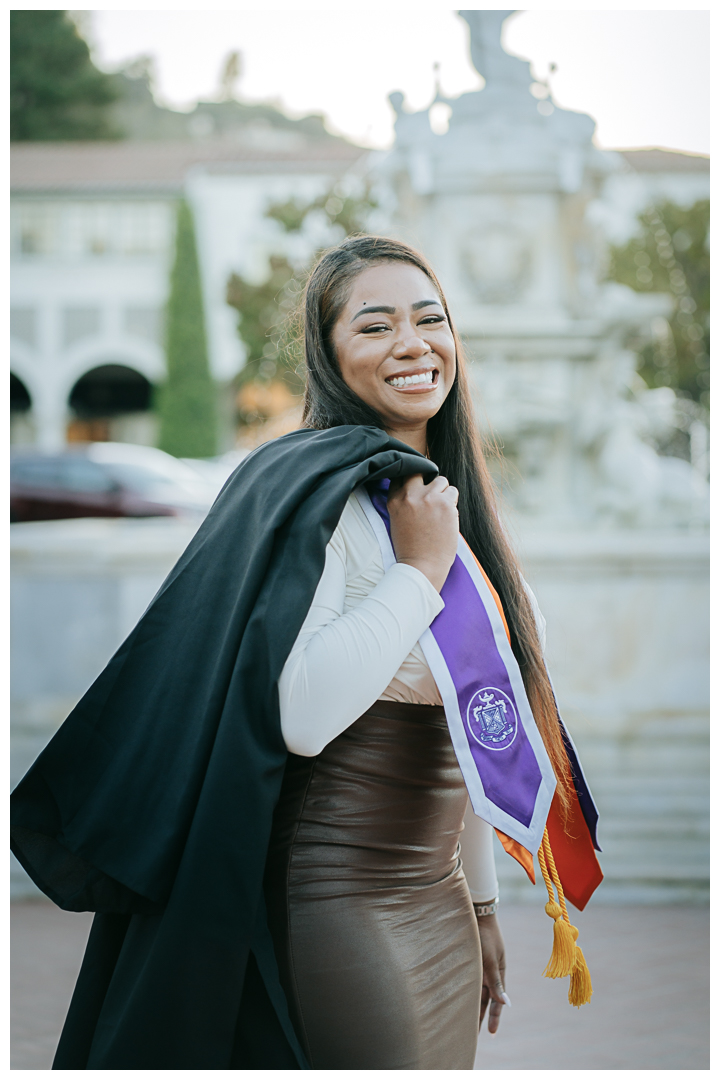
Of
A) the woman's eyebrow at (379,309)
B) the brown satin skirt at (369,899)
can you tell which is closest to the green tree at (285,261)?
the woman's eyebrow at (379,309)

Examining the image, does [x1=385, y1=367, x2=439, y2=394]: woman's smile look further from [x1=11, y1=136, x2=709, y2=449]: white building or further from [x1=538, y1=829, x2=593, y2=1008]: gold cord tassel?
[x1=11, y1=136, x2=709, y2=449]: white building

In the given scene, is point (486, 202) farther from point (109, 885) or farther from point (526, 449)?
point (109, 885)

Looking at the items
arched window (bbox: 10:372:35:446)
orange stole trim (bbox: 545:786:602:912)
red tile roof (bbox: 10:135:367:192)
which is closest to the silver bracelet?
orange stole trim (bbox: 545:786:602:912)

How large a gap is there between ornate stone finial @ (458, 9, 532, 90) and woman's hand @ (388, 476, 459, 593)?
297 inches

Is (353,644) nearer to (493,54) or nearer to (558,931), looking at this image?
(558,931)

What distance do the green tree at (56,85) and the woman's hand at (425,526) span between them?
4374 centimetres

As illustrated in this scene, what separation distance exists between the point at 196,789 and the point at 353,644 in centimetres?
33

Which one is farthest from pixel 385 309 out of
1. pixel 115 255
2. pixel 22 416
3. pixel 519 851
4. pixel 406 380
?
pixel 22 416

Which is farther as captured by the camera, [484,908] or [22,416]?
[22,416]

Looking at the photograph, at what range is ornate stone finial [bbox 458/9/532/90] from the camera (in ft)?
26.3

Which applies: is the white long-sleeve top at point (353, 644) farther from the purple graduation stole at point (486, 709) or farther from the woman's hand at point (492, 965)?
the woman's hand at point (492, 965)

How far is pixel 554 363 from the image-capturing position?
8188 mm

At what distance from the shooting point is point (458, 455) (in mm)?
1961

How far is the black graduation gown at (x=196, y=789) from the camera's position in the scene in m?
1.44
